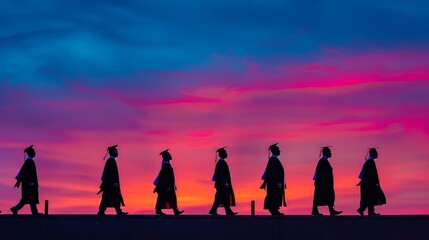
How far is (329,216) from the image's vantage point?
1300 inches

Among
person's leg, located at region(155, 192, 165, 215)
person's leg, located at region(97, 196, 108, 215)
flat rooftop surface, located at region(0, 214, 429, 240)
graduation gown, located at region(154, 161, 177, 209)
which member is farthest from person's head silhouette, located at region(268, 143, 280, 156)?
person's leg, located at region(97, 196, 108, 215)

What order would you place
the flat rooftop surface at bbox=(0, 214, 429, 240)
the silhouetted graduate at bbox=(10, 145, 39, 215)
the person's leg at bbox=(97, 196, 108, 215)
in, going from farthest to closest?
the person's leg at bbox=(97, 196, 108, 215), the silhouetted graduate at bbox=(10, 145, 39, 215), the flat rooftop surface at bbox=(0, 214, 429, 240)

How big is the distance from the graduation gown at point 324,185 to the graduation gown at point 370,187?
3.52 feet

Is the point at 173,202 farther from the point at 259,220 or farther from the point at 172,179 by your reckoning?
the point at 259,220

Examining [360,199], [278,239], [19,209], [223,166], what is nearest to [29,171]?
[19,209]

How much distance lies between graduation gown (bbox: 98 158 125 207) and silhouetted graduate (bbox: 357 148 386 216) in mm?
8430

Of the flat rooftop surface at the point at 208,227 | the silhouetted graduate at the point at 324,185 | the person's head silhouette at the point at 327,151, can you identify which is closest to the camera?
the flat rooftop surface at the point at 208,227

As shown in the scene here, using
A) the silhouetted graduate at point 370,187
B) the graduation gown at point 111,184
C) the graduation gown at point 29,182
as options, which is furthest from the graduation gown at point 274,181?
the graduation gown at point 29,182

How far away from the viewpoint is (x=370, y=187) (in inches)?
1407

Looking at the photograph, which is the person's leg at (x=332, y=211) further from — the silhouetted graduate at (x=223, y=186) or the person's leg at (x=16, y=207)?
the person's leg at (x=16, y=207)

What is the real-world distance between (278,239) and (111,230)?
5.33 meters

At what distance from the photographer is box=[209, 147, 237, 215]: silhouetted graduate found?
35312 millimetres

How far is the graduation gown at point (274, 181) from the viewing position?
35500mm

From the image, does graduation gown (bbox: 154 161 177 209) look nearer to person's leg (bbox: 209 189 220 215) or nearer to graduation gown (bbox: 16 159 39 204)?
person's leg (bbox: 209 189 220 215)
